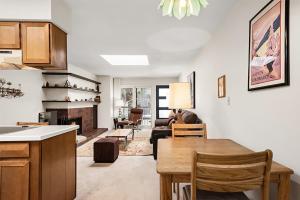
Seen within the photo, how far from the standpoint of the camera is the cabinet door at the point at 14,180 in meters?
1.76

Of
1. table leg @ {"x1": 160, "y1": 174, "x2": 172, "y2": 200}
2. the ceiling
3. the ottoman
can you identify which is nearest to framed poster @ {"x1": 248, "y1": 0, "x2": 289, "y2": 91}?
the ceiling

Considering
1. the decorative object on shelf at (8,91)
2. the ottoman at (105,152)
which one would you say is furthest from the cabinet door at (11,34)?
the decorative object on shelf at (8,91)

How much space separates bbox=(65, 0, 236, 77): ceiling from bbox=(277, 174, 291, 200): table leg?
79.2 inches

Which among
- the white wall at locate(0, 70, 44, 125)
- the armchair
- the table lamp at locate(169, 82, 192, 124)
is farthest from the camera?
the armchair

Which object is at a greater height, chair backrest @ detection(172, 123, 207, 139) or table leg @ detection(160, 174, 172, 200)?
chair backrest @ detection(172, 123, 207, 139)

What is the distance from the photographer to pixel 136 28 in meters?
3.34

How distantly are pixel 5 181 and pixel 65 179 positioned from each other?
1.92 ft

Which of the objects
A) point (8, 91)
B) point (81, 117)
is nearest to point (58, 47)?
point (8, 91)

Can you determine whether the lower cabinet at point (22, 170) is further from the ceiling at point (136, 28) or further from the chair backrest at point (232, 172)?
the ceiling at point (136, 28)

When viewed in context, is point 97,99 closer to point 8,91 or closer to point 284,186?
point 8,91

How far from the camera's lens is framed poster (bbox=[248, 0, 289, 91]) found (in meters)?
1.52

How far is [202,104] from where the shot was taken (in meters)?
4.57

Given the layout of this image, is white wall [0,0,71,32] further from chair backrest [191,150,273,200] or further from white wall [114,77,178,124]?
white wall [114,77,178,124]

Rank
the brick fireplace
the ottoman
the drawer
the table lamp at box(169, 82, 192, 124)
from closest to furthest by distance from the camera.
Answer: the drawer < the table lamp at box(169, 82, 192, 124) < the ottoman < the brick fireplace
